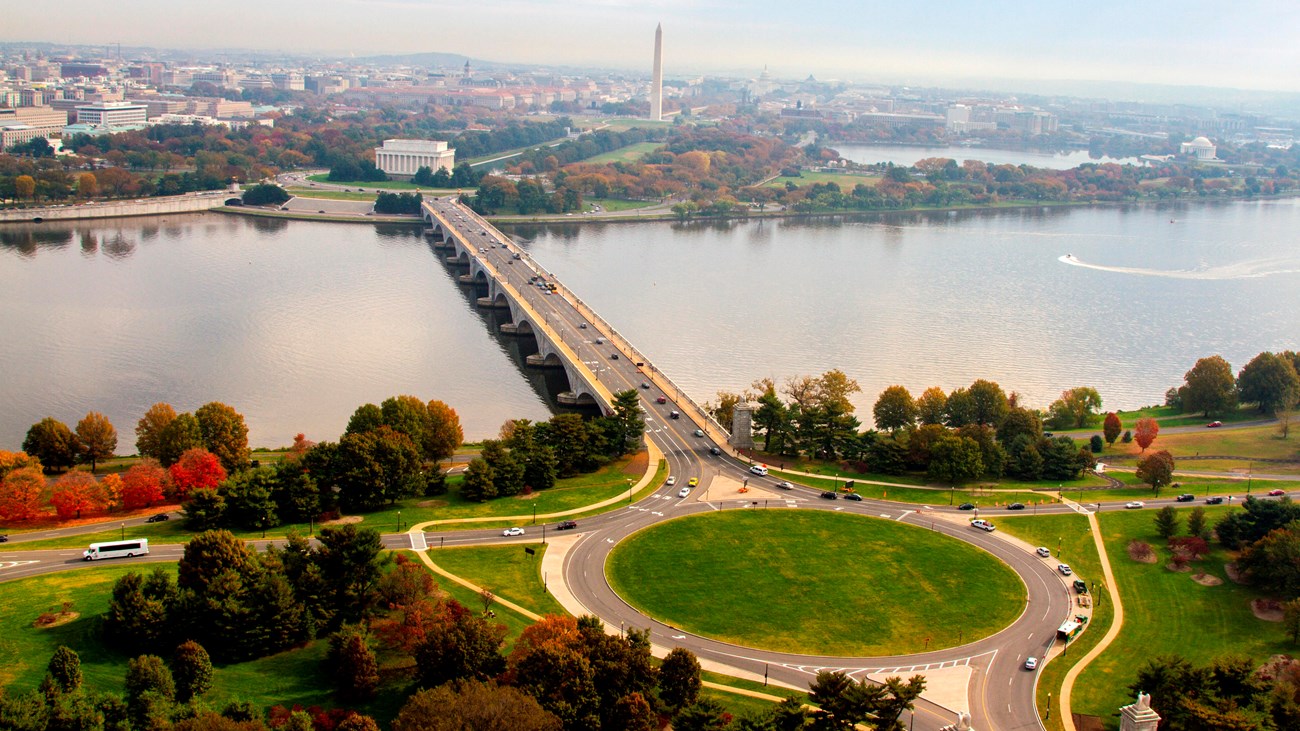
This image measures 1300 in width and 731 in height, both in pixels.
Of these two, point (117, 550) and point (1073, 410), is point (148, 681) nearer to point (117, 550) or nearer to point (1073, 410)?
point (117, 550)

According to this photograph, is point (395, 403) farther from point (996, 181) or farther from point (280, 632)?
point (996, 181)

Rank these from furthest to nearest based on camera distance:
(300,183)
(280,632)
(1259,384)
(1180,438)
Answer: (300,183), (1259,384), (1180,438), (280,632)

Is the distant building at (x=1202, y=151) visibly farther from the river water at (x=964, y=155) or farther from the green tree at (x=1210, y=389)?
the green tree at (x=1210, y=389)

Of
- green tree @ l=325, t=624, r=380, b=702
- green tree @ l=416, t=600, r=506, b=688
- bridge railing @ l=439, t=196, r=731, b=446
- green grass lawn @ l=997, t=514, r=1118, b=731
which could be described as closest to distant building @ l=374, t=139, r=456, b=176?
bridge railing @ l=439, t=196, r=731, b=446

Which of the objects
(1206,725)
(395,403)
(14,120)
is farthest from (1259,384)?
(14,120)

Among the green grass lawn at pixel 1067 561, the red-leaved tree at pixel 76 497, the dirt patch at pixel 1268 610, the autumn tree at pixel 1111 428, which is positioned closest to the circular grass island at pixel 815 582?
the green grass lawn at pixel 1067 561

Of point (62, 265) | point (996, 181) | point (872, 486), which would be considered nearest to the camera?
point (872, 486)
